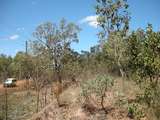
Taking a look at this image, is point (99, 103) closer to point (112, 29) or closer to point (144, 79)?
point (144, 79)

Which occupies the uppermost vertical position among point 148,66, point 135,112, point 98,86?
point 148,66

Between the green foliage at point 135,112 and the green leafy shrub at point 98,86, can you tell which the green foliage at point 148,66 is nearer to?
the green foliage at point 135,112

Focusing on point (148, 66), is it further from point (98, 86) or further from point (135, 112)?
point (98, 86)

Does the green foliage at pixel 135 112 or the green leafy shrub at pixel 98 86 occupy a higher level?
the green leafy shrub at pixel 98 86

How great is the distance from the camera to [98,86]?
63.2 feet

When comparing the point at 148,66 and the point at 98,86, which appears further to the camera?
the point at 98,86

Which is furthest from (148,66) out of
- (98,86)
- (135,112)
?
(98,86)

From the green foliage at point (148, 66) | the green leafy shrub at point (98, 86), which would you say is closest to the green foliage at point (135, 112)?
the green foliage at point (148, 66)

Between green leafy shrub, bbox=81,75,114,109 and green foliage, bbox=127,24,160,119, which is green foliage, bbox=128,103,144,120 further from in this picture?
green leafy shrub, bbox=81,75,114,109

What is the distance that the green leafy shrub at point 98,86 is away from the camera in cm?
1914

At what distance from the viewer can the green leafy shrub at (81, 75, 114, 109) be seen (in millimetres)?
19141

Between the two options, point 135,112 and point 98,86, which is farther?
point 98,86

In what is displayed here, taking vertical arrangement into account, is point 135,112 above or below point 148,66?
below

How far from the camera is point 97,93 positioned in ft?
64.3
